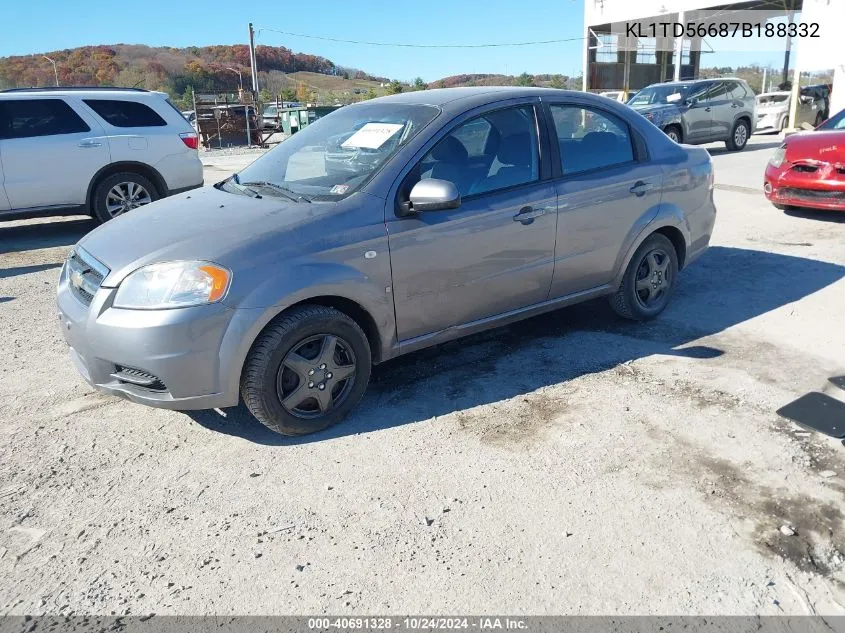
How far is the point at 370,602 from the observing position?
2.47m

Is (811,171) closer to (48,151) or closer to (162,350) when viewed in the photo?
(162,350)

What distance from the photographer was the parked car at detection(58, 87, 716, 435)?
3.29 m

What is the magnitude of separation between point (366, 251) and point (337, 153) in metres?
0.88

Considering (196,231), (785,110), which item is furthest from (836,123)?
(785,110)

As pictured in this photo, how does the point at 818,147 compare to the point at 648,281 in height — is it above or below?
above

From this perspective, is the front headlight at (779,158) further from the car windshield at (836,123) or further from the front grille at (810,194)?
the car windshield at (836,123)

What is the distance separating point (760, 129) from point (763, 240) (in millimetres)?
17536

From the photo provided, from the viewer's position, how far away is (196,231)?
3.53 meters

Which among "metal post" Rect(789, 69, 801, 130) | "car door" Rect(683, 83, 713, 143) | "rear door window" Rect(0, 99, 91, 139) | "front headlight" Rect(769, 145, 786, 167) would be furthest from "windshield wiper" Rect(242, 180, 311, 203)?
"metal post" Rect(789, 69, 801, 130)

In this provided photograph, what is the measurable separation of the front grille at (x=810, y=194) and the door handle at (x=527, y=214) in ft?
18.2

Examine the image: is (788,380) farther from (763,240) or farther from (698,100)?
(698,100)

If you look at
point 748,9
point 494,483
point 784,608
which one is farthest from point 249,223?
point 748,9

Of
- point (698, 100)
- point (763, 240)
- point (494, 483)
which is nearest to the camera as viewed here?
point (494, 483)

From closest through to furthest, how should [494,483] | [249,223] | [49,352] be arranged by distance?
[494,483]
[249,223]
[49,352]
